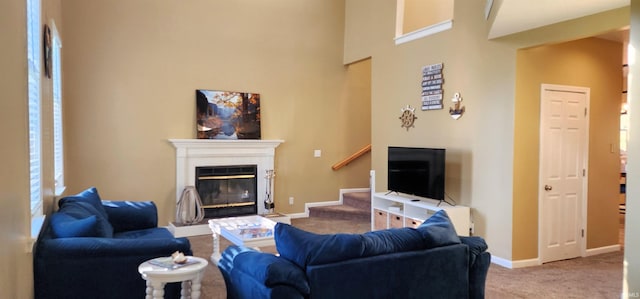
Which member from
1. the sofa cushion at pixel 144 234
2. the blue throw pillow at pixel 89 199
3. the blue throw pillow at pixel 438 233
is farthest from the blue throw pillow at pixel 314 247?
the blue throw pillow at pixel 89 199

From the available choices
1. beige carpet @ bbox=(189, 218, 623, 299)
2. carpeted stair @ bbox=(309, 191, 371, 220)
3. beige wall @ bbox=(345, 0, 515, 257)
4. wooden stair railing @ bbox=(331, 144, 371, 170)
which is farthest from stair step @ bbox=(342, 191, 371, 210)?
beige carpet @ bbox=(189, 218, 623, 299)

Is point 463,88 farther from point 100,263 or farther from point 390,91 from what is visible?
point 100,263

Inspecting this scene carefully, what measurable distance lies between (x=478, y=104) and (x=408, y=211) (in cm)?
164

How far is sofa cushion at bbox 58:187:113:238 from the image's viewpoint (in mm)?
3518

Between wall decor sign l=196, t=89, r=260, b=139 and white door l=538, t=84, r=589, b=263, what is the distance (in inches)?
168

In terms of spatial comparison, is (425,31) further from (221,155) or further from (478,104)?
(221,155)

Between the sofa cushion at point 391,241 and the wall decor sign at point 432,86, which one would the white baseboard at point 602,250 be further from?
the sofa cushion at point 391,241

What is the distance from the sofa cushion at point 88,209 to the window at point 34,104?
42cm

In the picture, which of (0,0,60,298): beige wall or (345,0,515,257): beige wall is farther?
(345,0,515,257): beige wall

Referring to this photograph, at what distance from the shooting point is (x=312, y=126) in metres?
7.91

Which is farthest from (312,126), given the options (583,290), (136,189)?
(583,290)

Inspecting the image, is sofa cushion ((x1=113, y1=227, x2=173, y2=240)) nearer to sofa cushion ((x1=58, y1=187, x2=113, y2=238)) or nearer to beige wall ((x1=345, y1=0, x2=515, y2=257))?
sofa cushion ((x1=58, y1=187, x2=113, y2=238))

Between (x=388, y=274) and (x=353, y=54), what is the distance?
5.70 metres

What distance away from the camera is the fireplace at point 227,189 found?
6.90 m
